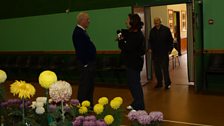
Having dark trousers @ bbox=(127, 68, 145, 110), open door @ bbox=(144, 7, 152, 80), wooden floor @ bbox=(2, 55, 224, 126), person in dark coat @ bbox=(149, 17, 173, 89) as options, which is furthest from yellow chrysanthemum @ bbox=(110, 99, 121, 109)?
open door @ bbox=(144, 7, 152, 80)

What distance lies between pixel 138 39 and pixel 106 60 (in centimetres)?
368

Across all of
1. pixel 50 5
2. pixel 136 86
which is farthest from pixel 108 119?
pixel 50 5

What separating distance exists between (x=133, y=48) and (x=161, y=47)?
9.21ft

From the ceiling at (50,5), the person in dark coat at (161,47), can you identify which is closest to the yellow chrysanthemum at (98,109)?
the person in dark coat at (161,47)

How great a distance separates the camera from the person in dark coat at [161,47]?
23.8 ft

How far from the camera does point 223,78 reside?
22.6ft

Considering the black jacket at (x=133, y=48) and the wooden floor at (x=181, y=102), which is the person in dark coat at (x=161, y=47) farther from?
the black jacket at (x=133, y=48)

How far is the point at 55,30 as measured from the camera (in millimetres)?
9156

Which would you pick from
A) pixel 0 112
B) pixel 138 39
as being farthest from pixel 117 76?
pixel 0 112

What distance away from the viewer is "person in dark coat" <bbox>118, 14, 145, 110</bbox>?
4605 mm

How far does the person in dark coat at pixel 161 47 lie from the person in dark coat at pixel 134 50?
2.52 meters

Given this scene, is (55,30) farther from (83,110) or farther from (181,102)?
(83,110)

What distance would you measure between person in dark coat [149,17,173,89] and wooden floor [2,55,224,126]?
0.36m

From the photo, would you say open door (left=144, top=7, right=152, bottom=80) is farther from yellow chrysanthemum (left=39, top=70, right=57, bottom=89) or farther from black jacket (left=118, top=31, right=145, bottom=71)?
yellow chrysanthemum (left=39, top=70, right=57, bottom=89)
